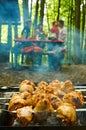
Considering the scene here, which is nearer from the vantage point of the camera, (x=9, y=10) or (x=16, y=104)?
(x=16, y=104)

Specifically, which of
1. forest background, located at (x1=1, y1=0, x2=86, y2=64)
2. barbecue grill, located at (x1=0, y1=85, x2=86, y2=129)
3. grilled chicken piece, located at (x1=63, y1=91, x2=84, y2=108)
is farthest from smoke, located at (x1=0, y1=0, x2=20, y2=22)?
grilled chicken piece, located at (x1=63, y1=91, x2=84, y2=108)

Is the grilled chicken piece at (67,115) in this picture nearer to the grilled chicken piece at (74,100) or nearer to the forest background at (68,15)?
the grilled chicken piece at (74,100)

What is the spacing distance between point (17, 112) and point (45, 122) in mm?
275

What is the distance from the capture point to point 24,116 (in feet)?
9.61

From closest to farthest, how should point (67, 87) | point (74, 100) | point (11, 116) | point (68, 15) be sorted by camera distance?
1. point (11, 116)
2. point (74, 100)
3. point (67, 87)
4. point (68, 15)

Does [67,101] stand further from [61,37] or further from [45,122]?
[61,37]

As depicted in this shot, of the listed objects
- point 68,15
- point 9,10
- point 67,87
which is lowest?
point 67,87

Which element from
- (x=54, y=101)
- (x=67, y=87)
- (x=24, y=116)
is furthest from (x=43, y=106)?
(x=67, y=87)

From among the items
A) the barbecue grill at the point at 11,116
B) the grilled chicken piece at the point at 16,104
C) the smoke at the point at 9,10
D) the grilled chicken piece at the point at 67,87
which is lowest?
the barbecue grill at the point at 11,116

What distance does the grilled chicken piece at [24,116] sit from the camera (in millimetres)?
2920

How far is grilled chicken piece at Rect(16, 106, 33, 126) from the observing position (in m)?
2.92

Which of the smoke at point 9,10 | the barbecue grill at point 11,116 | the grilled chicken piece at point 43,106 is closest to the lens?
the barbecue grill at point 11,116

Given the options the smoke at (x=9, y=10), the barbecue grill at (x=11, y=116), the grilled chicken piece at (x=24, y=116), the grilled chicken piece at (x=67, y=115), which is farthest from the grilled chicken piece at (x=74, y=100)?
the smoke at (x=9, y=10)

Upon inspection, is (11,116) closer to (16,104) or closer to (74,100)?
(16,104)
